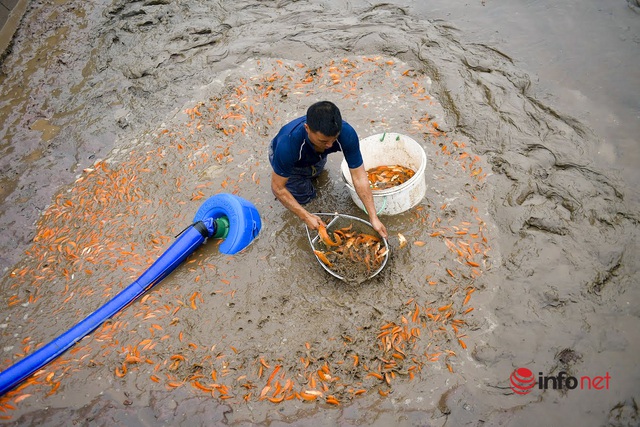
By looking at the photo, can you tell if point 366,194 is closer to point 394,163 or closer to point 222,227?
point 394,163

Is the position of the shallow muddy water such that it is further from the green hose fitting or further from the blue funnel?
the green hose fitting

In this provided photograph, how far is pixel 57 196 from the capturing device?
5.76 metres

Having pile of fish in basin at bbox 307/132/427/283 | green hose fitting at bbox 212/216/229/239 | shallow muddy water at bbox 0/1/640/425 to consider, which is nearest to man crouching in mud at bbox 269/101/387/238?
pile of fish in basin at bbox 307/132/427/283

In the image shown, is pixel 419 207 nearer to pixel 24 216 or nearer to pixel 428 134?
pixel 428 134

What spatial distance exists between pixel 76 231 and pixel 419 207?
399 centimetres

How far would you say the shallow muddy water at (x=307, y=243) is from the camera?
141 inches

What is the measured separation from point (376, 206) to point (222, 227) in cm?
164

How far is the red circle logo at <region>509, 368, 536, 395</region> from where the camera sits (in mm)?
3381

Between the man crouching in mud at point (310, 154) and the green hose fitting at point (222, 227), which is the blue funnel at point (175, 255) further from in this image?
the man crouching in mud at point (310, 154)

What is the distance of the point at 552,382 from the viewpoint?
338cm

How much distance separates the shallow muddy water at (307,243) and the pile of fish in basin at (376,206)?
0.20 metres

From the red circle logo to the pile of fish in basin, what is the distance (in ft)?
4.46

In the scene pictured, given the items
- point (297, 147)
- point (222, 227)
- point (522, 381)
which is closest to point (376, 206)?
point (297, 147)

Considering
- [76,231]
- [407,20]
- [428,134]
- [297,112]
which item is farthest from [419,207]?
[76,231]
